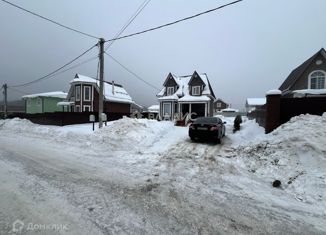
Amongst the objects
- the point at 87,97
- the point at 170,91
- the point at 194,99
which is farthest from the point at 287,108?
the point at 87,97

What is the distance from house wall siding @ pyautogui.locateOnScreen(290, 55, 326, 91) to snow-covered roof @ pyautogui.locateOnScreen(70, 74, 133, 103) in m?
24.4

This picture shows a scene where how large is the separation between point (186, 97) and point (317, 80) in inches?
596

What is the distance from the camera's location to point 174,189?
5.48m

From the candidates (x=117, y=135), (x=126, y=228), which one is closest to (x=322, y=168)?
(x=126, y=228)

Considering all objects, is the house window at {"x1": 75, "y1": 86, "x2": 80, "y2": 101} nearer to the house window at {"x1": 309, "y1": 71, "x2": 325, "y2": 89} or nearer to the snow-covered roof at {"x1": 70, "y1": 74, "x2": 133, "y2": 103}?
the snow-covered roof at {"x1": 70, "y1": 74, "x2": 133, "y2": 103}

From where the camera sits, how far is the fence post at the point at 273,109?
456 inches

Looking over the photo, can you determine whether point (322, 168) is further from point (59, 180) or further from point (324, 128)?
point (59, 180)

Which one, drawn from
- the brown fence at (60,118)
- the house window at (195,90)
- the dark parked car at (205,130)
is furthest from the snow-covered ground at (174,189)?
the house window at (195,90)

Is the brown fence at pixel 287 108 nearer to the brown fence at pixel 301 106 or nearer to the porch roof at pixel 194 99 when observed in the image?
the brown fence at pixel 301 106

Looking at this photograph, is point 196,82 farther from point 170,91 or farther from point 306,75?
point 306,75

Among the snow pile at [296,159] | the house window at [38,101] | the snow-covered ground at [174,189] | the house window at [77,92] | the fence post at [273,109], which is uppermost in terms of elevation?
the house window at [77,92]

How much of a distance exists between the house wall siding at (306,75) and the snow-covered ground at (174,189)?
625 inches

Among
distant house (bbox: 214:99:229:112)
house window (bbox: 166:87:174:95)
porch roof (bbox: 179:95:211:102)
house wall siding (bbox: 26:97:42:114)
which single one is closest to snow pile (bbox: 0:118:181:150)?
porch roof (bbox: 179:95:211:102)

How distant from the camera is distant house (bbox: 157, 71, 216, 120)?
96.7ft
